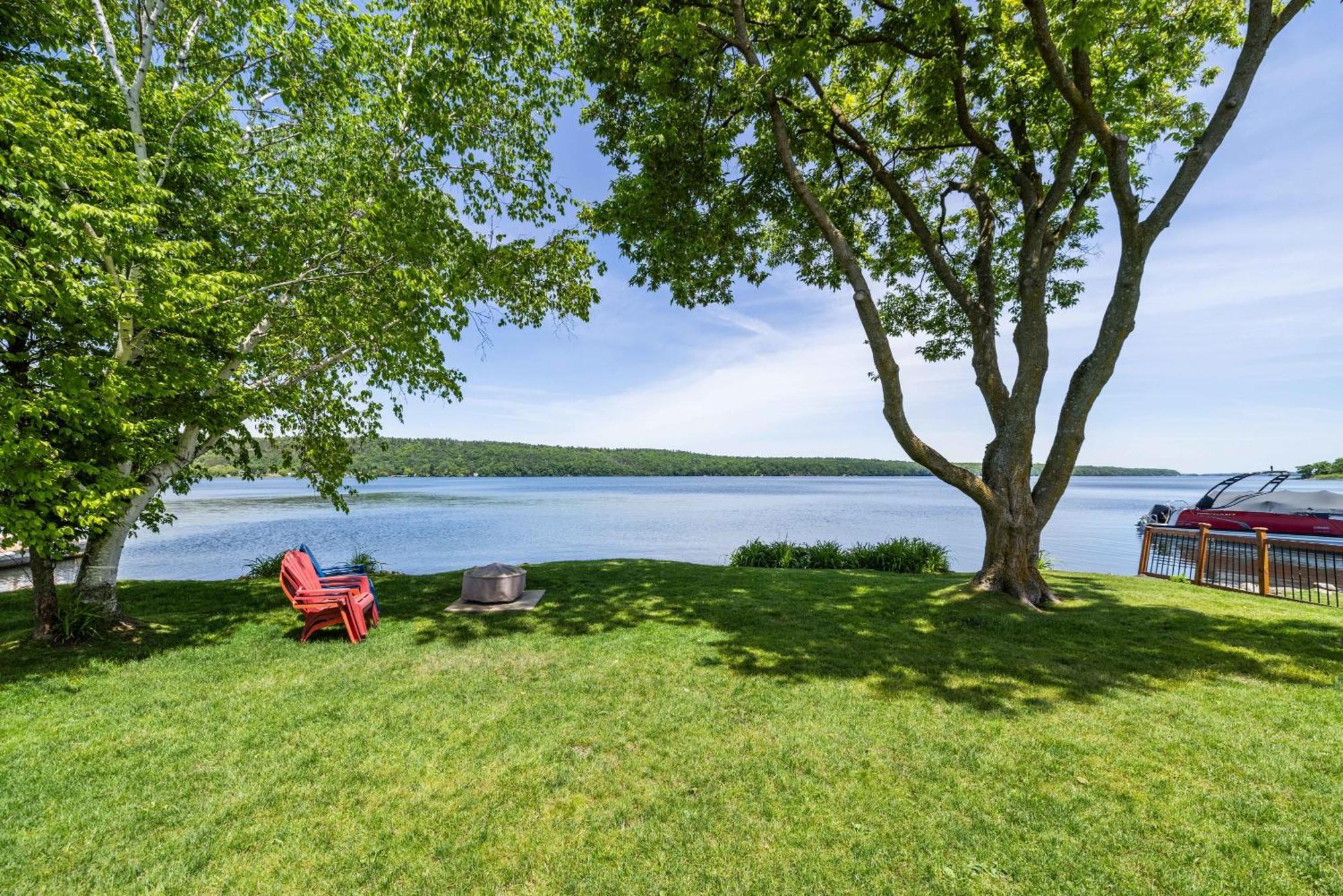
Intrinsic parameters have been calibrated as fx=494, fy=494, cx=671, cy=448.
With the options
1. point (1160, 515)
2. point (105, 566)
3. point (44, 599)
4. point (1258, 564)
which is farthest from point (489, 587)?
point (1160, 515)

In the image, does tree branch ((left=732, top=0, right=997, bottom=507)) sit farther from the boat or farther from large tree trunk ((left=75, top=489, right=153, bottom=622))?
the boat

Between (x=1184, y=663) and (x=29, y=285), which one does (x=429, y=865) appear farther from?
(x=1184, y=663)

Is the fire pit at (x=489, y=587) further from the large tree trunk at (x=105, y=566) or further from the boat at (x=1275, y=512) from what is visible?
the boat at (x=1275, y=512)

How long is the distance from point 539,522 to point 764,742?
30828mm

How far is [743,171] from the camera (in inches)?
374

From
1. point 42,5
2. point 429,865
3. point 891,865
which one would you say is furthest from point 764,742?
point 42,5

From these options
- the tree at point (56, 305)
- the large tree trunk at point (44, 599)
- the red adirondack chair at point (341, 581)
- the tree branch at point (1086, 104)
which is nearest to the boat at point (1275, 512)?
the tree branch at point (1086, 104)

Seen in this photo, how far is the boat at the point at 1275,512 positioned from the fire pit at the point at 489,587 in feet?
57.2

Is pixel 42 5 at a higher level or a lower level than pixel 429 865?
higher

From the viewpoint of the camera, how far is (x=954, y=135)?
8570 mm

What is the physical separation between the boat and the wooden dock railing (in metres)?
1.50

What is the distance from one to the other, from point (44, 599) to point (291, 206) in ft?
19.4

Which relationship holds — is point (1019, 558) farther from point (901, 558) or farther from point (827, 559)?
point (827, 559)

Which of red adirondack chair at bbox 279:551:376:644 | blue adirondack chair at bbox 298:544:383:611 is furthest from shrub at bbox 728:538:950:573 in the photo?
red adirondack chair at bbox 279:551:376:644
